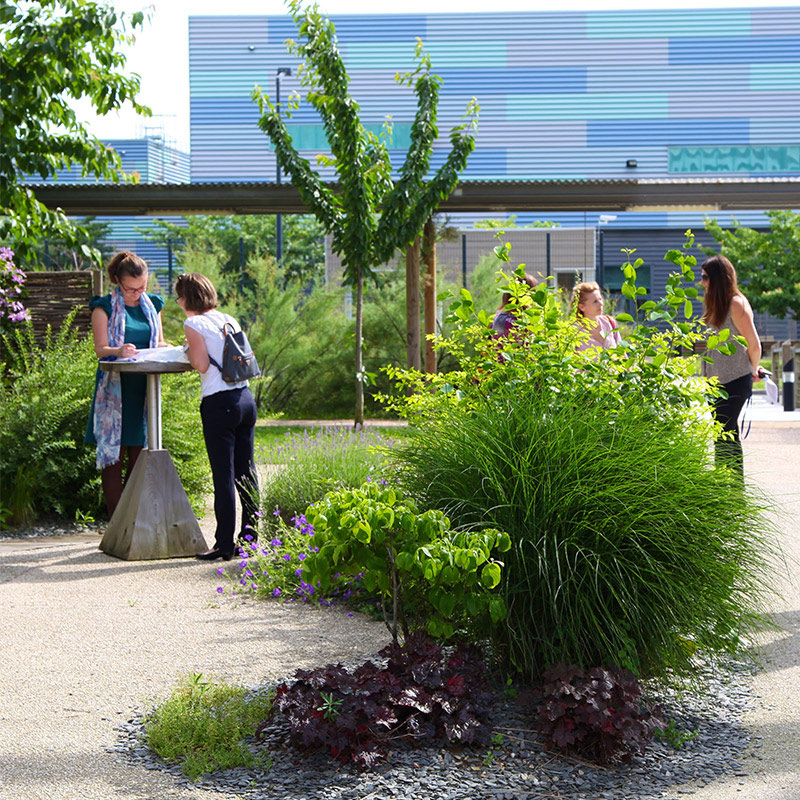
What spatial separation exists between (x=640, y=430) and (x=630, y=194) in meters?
10.5

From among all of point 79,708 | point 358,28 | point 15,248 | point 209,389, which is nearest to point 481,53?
point 358,28

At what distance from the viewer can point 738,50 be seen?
151ft

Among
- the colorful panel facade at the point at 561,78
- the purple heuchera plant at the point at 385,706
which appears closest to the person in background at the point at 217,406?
the purple heuchera plant at the point at 385,706

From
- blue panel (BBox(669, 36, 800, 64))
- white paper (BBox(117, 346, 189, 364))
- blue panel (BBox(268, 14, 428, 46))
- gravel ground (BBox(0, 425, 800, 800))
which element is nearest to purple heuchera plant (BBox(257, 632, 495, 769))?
gravel ground (BBox(0, 425, 800, 800))

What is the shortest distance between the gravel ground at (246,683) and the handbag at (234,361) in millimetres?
1225

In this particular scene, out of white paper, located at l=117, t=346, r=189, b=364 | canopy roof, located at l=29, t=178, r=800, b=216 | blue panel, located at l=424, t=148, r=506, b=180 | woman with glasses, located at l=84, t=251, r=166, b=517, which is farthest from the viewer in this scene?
blue panel, located at l=424, t=148, r=506, b=180

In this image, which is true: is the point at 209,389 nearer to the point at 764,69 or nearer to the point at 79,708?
the point at 79,708

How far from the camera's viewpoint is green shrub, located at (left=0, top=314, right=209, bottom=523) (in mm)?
7211

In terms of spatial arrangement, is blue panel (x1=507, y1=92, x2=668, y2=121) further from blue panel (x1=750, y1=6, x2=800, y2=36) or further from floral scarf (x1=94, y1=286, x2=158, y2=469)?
floral scarf (x1=94, y1=286, x2=158, y2=469)

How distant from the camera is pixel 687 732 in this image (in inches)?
129

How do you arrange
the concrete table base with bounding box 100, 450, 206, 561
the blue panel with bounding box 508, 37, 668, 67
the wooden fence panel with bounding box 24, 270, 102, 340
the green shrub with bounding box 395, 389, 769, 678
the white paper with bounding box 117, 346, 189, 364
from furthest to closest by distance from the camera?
the blue panel with bounding box 508, 37, 668, 67 < the wooden fence panel with bounding box 24, 270, 102, 340 < the white paper with bounding box 117, 346, 189, 364 < the concrete table base with bounding box 100, 450, 206, 561 < the green shrub with bounding box 395, 389, 769, 678

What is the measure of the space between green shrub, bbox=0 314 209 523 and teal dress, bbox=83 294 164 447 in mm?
763

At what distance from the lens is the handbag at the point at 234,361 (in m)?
5.97

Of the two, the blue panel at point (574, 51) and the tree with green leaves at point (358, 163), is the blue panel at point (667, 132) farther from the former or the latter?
the tree with green leaves at point (358, 163)
